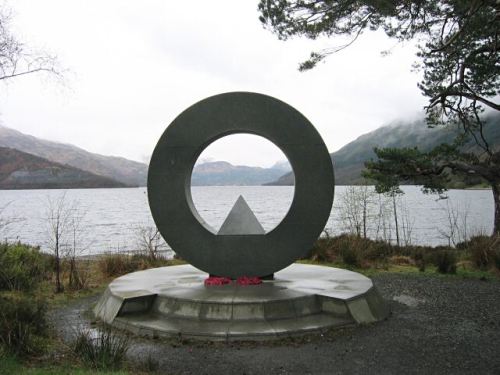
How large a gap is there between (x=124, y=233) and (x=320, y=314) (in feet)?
84.3

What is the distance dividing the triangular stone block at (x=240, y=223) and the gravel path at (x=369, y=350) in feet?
7.99

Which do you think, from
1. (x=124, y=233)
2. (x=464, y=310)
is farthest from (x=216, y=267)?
(x=124, y=233)

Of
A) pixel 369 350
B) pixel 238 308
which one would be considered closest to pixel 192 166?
pixel 238 308

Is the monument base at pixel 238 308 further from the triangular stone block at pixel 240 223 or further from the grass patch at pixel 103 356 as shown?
the grass patch at pixel 103 356

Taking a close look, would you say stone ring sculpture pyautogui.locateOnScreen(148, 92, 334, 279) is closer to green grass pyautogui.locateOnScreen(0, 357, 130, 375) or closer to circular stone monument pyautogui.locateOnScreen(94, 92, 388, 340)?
circular stone monument pyautogui.locateOnScreen(94, 92, 388, 340)

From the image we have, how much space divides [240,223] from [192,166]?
141 cm

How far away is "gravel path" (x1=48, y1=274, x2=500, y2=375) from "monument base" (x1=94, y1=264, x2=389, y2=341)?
0.23m

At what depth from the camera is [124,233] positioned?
31.0 m

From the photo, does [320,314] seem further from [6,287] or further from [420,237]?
[420,237]

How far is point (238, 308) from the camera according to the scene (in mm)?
6949

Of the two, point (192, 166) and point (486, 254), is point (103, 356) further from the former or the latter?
point (486, 254)

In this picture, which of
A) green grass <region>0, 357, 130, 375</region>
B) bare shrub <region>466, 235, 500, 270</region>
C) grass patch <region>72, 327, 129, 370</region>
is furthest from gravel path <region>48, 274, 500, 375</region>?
bare shrub <region>466, 235, 500, 270</region>

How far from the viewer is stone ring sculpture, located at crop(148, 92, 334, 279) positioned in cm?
825

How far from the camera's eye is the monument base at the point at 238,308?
6.68m
